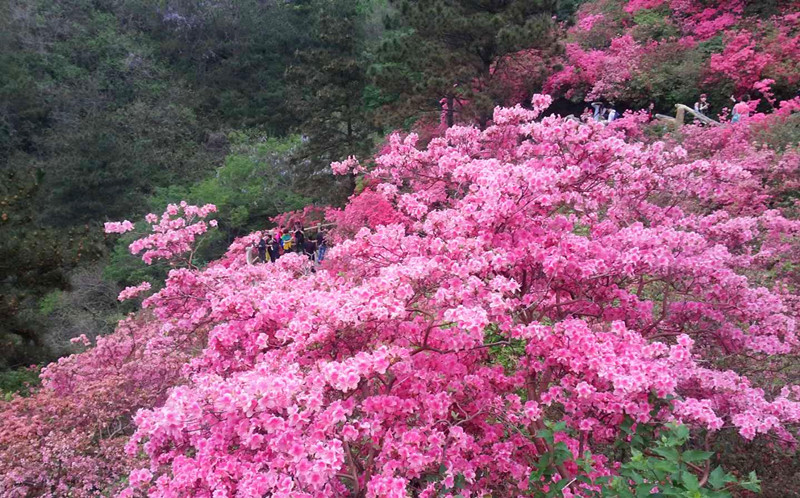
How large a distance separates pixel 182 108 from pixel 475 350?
2282 cm

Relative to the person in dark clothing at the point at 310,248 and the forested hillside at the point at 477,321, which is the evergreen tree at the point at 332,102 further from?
the person in dark clothing at the point at 310,248

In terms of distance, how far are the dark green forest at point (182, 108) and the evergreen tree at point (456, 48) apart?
4 centimetres

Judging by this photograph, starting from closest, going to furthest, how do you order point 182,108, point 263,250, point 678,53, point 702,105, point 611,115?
1. point 263,250
2. point 702,105
3. point 611,115
4. point 678,53
5. point 182,108

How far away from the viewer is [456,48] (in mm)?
11258

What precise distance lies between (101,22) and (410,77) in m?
19.6

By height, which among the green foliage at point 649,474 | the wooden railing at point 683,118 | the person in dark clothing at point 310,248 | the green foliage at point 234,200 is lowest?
the green foliage at point 234,200

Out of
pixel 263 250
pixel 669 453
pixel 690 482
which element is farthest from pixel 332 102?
pixel 690 482

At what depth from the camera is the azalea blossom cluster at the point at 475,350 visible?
227 centimetres

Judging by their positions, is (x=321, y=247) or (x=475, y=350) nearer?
(x=475, y=350)

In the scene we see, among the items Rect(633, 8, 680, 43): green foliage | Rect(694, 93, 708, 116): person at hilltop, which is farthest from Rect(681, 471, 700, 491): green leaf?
Rect(633, 8, 680, 43): green foliage

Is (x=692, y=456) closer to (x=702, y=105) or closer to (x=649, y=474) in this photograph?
(x=649, y=474)

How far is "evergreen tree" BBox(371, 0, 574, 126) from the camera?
1041 centimetres

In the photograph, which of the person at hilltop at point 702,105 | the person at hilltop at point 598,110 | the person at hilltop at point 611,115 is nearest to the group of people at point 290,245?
the person at hilltop at point 611,115

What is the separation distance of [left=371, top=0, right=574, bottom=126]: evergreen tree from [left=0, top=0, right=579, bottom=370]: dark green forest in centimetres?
4
